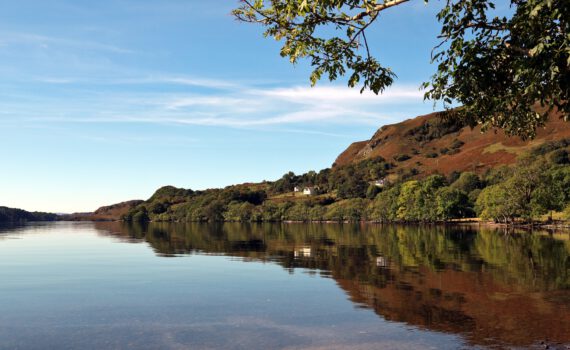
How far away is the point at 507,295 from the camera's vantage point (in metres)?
31.5

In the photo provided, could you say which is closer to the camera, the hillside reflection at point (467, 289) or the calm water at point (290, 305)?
the calm water at point (290, 305)

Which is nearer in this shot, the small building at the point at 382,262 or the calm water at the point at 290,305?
the calm water at the point at 290,305

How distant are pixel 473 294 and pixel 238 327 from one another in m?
16.8

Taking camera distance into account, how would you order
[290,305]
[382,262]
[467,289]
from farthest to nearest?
1. [382,262]
2. [467,289]
3. [290,305]

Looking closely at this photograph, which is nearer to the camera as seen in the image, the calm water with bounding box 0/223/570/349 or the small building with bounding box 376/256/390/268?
the calm water with bounding box 0/223/570/349

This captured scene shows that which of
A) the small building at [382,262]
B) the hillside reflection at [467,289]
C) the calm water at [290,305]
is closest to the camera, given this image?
the calm water at [290,305]

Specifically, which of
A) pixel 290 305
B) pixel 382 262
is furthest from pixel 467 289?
pixel 382 262

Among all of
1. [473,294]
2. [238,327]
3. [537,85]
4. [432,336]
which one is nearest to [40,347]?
[238,327]

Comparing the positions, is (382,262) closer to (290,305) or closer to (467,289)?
(467,289)

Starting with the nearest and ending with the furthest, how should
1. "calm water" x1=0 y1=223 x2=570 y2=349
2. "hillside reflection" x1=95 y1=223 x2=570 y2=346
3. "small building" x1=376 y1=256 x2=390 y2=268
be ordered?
"calm water" x1=0 y1=223 x2=570 y2=349 → "hillside reflection" x1=95 y1=223 x2=570 y2=346 → "small building" x1=376 y1=256 x2=390 y2=268

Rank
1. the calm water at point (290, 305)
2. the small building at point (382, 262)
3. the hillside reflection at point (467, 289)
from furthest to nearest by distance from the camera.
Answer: the small building at point (382, 262) → the hillside reflection at point (467, 289) → the calm water at point (290, 305)

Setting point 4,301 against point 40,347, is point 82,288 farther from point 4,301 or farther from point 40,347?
point 40,347

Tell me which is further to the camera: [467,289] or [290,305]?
[467,289]

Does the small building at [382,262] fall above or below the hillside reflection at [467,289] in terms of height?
above
